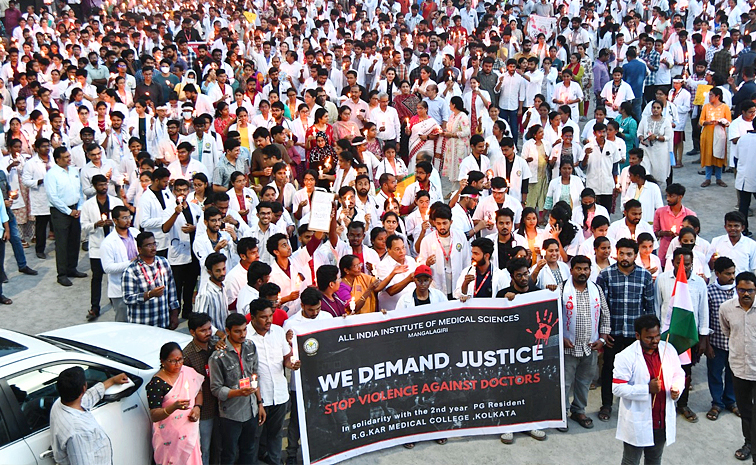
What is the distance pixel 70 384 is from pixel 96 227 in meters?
4.87

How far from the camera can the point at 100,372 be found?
6.82 meters

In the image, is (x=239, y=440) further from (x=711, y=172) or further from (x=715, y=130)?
(x=711, y=172)

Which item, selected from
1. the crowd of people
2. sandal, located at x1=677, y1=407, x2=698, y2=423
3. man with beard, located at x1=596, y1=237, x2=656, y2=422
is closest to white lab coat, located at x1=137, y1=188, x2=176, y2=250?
the crowd of people

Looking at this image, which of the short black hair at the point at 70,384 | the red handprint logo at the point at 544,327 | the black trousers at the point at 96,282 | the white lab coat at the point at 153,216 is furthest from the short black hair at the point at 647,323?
the black trousers at the point at 96,282

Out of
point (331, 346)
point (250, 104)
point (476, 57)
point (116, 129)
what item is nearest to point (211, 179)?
point (116, 129)

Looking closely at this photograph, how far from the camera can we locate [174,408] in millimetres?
6629

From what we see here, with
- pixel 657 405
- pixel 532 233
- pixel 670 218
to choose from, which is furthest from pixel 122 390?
pixel 670 218

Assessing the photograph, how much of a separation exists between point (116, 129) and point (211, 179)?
6.39 feet

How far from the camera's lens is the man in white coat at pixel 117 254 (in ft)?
31.1

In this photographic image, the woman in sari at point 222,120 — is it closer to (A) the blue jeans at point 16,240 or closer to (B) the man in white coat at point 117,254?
(A) the blue jeans at point 16,240

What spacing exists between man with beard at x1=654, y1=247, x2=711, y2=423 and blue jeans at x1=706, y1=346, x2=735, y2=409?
0.16 meters

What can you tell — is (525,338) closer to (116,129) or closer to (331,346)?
(331,346)

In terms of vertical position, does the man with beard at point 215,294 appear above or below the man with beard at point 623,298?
above

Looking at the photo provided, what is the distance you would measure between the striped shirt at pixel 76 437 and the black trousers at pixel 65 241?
5959 millimetres
